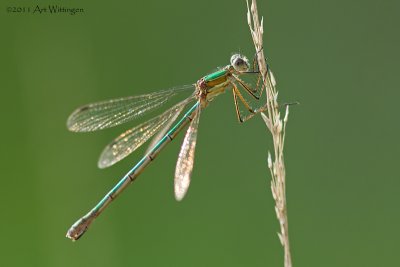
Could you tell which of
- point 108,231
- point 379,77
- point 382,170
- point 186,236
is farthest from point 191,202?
point 379,77

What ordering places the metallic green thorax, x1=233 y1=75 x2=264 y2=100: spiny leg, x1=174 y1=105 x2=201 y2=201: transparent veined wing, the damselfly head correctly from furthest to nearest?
1. the metallic green thorax
2. the damselfly head
3. x1=233 y1=75 x2=264 y2=100: spiny leg
4. x1=174 y1=105 x2=201 y2=201: transparent veined wing

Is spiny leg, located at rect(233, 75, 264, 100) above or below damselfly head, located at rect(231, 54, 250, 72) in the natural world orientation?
below

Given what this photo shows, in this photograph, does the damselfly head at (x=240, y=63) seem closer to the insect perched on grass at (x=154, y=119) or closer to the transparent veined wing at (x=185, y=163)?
the insect perched on grass at (x=154, y=119)

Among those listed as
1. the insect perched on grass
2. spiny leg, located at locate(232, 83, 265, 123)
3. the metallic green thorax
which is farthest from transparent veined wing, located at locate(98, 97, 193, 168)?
spiny leg, located at locate(232, 83, 265, 123)

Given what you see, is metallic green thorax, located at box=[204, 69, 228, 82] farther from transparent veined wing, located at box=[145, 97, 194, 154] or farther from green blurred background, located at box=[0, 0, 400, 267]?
green blurred background, located at box=[0, 0, 400, 267]

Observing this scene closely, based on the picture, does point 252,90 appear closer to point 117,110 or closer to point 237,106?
point 237,106

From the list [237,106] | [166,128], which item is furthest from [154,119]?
[237,106]
